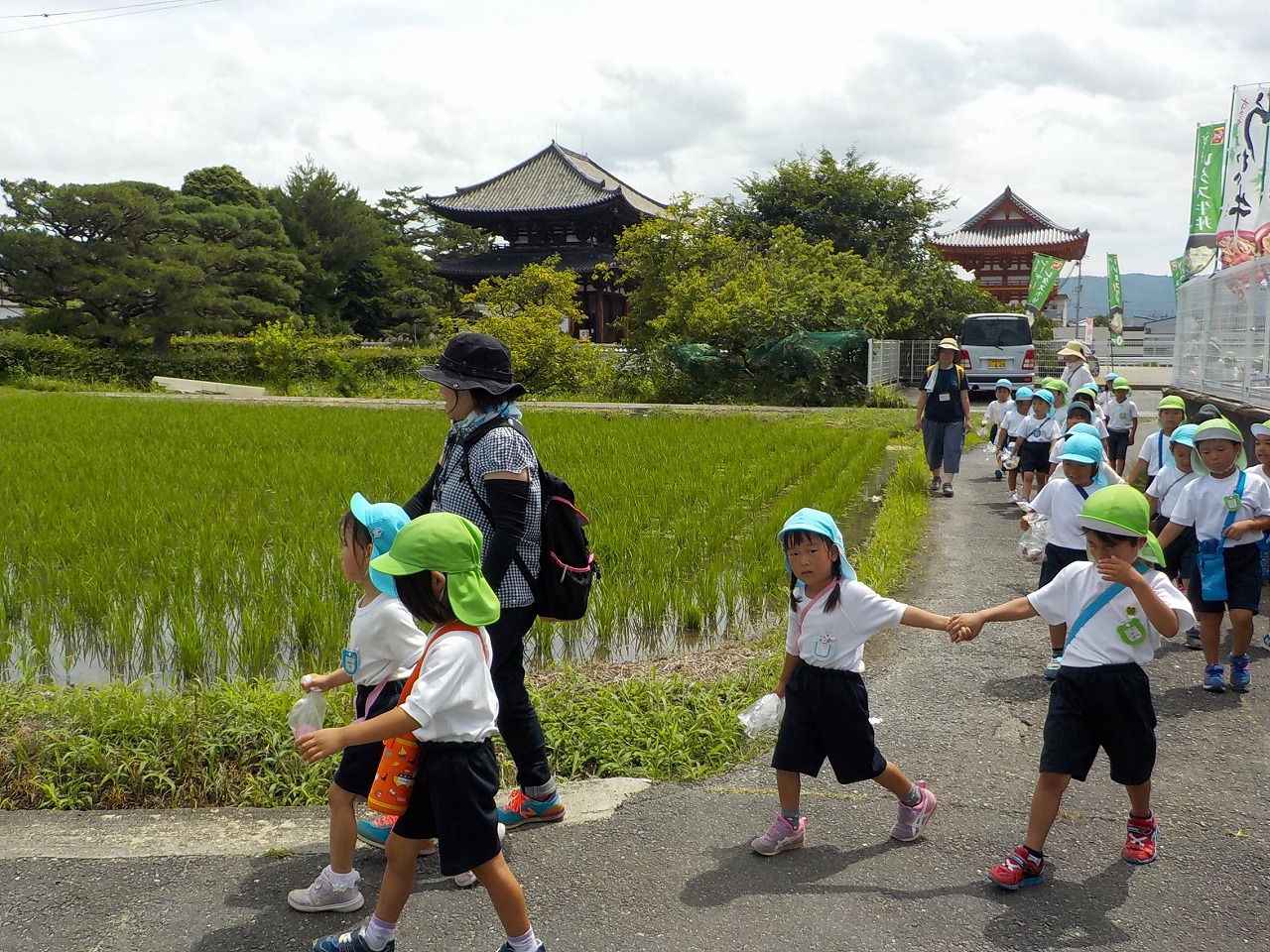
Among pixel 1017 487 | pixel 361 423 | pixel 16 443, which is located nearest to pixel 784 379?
pixel 361 423

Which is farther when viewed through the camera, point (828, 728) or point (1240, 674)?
point (1240, 674)

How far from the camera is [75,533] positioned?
20.5 feet

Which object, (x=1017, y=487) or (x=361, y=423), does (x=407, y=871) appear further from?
(x=361, y=423)

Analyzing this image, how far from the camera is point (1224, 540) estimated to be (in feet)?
13.1

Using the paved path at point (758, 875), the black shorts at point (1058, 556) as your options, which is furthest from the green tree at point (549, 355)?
the paved path at point (758, 875)

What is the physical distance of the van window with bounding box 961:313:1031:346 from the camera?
18984 millimetres

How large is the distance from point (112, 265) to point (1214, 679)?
26403 mm

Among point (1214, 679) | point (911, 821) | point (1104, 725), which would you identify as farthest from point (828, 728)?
point (1214, 679)

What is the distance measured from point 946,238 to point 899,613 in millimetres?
37453

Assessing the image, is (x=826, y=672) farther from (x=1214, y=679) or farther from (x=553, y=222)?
(x=553, y=222)

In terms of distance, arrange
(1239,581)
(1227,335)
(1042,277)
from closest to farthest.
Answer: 1. (1239,581)
2. (1227,335)
3. (1042,277)

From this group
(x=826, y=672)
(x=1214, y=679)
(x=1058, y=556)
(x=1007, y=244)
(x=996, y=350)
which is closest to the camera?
(x=826, y=672)

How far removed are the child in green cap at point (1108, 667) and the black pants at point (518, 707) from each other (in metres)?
1.16

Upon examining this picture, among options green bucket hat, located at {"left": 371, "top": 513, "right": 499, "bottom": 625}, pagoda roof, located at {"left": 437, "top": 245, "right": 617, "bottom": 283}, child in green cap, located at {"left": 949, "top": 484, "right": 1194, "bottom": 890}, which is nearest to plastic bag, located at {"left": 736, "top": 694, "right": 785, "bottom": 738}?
child in green cap, located at {"left": 949, "top": 484, "right": 1194, "bottom": 890}
